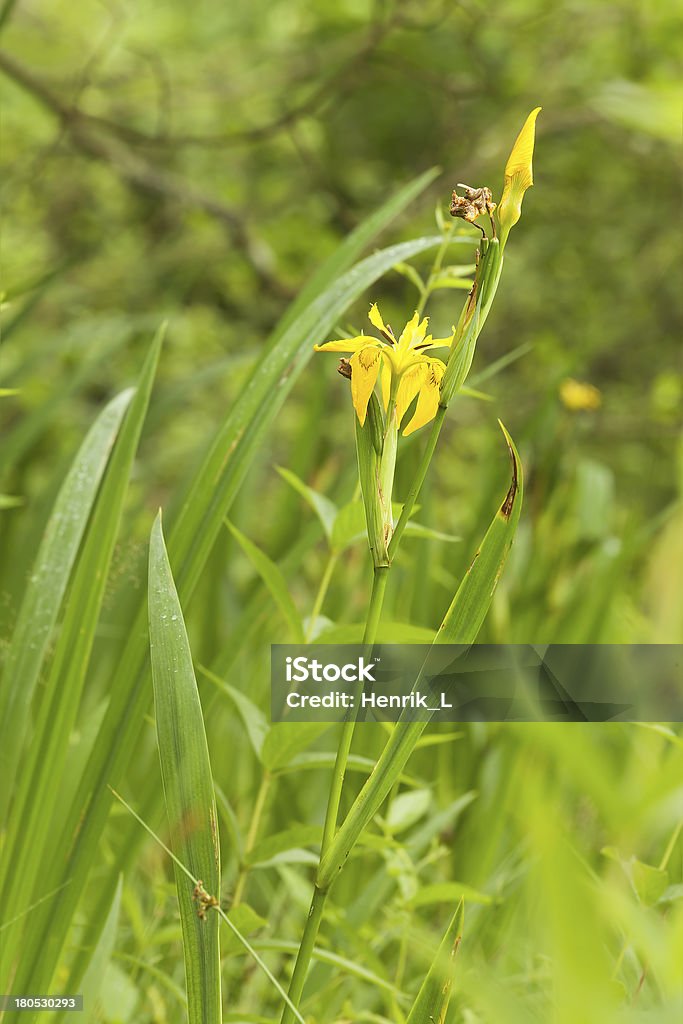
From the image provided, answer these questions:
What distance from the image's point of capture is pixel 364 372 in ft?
1.02

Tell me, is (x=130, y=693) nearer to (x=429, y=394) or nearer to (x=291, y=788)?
(x=429, y=394)

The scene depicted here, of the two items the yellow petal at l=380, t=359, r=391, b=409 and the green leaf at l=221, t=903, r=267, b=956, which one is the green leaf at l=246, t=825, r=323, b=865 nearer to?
the green leaf at l=221, t=903, r=267, b=956

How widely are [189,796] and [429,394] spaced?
159 mm

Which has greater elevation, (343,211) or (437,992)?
(343,211)

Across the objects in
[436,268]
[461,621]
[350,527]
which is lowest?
[461,621]

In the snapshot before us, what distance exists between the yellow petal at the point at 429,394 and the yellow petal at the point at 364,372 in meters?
0.02

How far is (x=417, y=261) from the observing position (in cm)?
205

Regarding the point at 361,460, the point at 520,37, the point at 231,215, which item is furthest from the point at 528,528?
the point at 520,37

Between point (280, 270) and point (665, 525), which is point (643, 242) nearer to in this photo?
point (280, 270)

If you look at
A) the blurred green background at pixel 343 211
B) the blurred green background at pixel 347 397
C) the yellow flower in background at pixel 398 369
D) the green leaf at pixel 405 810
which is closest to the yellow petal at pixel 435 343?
the yellow flower in background at pixel 398 369

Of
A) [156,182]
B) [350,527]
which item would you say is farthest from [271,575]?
[156,182]

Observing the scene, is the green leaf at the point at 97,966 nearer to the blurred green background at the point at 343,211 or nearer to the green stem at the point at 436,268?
the green stem at the point at 436,268

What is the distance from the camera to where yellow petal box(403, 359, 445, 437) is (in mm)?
319

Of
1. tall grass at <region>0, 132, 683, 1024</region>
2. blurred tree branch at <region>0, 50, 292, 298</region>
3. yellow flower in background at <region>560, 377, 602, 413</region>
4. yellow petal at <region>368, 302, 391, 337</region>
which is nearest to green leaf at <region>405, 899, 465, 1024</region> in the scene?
tall grass at <region>0, 132, 683, 1024</region>
